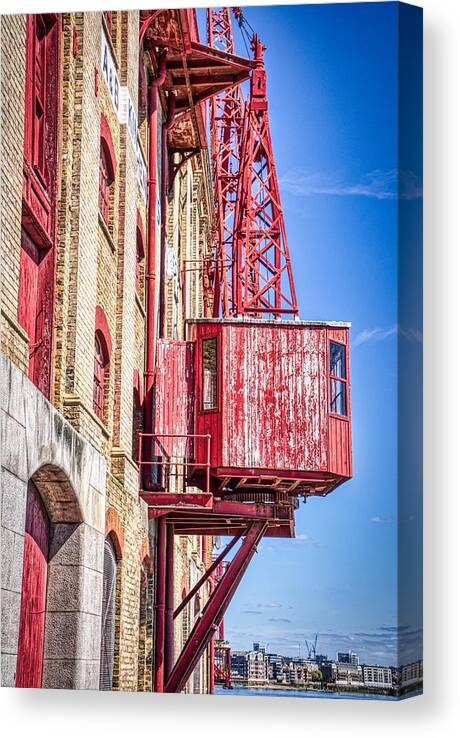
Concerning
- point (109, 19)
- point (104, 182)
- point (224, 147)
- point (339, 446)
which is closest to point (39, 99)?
point (109, 19)

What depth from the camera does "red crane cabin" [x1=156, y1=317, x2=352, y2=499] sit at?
14093mm

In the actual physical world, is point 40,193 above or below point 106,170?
below

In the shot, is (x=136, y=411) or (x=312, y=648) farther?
(x=136, y=411)

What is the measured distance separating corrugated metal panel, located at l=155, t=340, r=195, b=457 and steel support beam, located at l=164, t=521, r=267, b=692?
1309 mm

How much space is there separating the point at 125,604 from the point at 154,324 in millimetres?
3579

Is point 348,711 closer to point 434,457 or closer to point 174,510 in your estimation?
point 434,457

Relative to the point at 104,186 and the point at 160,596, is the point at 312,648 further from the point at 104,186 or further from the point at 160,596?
the point at 104,186

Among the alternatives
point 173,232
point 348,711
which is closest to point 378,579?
point 348,711

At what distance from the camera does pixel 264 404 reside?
14344 mm

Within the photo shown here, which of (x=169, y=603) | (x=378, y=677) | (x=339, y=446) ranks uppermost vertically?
(x=339, y=446)

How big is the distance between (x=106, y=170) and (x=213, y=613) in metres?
4.78

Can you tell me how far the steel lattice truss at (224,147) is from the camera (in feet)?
47.2

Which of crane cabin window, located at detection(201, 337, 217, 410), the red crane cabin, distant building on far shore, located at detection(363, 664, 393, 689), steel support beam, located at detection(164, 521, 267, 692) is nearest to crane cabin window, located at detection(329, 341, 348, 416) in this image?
the red crane cabin

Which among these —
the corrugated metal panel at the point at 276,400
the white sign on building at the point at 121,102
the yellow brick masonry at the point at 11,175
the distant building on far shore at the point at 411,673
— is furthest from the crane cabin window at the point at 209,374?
the distant building on far shore at the point at 411,673
